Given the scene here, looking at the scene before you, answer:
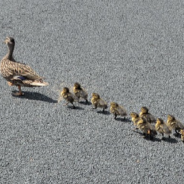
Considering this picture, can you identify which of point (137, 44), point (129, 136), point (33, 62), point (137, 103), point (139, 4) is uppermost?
point (139, 4)

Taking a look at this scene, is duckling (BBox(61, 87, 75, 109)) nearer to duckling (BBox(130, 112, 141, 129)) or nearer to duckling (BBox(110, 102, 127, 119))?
duckling (BBox(110, 102, 127, 119))

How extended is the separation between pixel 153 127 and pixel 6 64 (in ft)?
9.02

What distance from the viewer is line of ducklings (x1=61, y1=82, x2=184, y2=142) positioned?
6215 mm

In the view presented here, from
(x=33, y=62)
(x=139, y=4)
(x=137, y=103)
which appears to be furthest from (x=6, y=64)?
(x=139, y=4)

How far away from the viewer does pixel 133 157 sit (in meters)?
5.97

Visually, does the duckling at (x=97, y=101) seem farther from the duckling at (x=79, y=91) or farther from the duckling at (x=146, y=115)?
the duckling at (x=146, y=115)

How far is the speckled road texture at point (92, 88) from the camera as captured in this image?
5785 mm

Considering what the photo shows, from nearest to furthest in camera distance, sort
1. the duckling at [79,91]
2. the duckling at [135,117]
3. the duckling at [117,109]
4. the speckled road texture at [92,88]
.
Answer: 1. the speckled road texture at [92,88]
2. the duckling at [135,117]
3. the duckling at [117,109]
4. the duckling at [79,91]

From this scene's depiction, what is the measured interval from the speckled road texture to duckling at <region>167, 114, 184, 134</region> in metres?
0.19

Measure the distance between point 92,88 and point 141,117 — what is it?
4.52 feet

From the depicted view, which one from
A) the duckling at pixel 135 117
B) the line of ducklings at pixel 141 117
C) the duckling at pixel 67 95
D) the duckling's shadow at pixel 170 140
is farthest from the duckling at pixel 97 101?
the duckling's shadow at pixel 170 140

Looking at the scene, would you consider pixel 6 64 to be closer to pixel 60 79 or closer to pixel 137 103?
pixel 60 79

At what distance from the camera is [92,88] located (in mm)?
7480

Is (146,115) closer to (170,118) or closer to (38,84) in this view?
(170,118)
